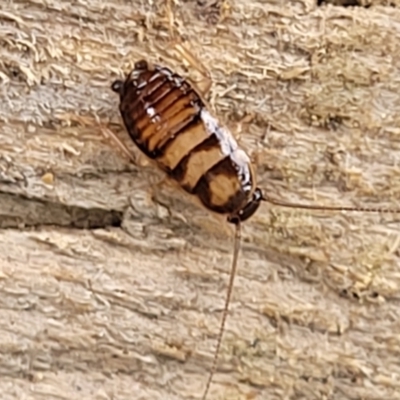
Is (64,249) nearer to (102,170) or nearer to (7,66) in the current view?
(102,170)

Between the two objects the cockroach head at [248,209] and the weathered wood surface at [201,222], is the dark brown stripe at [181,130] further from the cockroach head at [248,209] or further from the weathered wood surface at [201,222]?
the cockroach head at [248,209]

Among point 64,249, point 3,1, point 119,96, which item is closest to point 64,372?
point 64,249

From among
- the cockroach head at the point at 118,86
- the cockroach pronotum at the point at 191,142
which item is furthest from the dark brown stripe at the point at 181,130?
the cockroach head at the point at 118,86

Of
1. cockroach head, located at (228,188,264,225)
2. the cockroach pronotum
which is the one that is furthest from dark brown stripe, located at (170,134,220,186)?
cockroach head, located at (228,188,264,225)

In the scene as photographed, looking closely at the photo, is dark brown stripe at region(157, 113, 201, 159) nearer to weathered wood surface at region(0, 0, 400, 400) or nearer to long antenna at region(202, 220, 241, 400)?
weathered wood surface at region(0, 0, 400, 400)

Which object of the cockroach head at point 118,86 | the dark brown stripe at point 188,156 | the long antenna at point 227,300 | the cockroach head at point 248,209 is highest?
the cockroach head at point 118,86

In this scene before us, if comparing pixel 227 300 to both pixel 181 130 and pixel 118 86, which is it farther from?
pixel 118 86

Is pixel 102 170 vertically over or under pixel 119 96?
under
